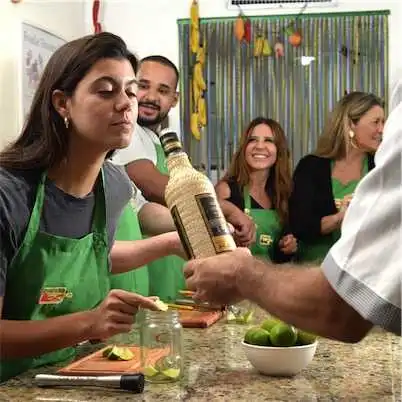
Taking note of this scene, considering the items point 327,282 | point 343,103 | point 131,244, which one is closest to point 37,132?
Answer: point 131,244

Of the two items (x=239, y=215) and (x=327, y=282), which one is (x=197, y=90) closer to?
(x=239, y=215)

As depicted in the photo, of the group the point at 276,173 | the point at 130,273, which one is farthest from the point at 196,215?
the point at 276,173

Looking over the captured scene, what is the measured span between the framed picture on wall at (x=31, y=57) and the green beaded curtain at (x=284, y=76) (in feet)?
2.68

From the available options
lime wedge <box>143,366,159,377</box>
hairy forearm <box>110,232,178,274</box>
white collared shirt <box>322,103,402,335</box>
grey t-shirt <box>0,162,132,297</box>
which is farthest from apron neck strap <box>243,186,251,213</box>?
white collared shirt <box>322,103,402,335</box>

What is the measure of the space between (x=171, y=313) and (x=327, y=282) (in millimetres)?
466

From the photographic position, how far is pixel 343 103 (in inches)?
104

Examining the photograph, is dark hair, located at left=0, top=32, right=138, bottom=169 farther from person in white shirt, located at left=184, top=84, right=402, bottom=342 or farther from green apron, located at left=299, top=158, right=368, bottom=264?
green apron, located at left=299, top=158, right=368, bottom=264

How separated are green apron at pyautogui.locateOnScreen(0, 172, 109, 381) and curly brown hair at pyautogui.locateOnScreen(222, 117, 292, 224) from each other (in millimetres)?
1548

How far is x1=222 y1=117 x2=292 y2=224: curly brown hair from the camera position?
2799mm

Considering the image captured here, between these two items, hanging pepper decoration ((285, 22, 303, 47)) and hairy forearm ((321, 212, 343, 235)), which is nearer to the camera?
hairy forearm ((321, 212, 343, 235))

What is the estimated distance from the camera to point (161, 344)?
3.82 ft

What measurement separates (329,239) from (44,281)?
1.62 meters

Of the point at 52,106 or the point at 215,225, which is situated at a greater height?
the point at 52,106

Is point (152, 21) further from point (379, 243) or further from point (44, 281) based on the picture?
point (379, 243)
